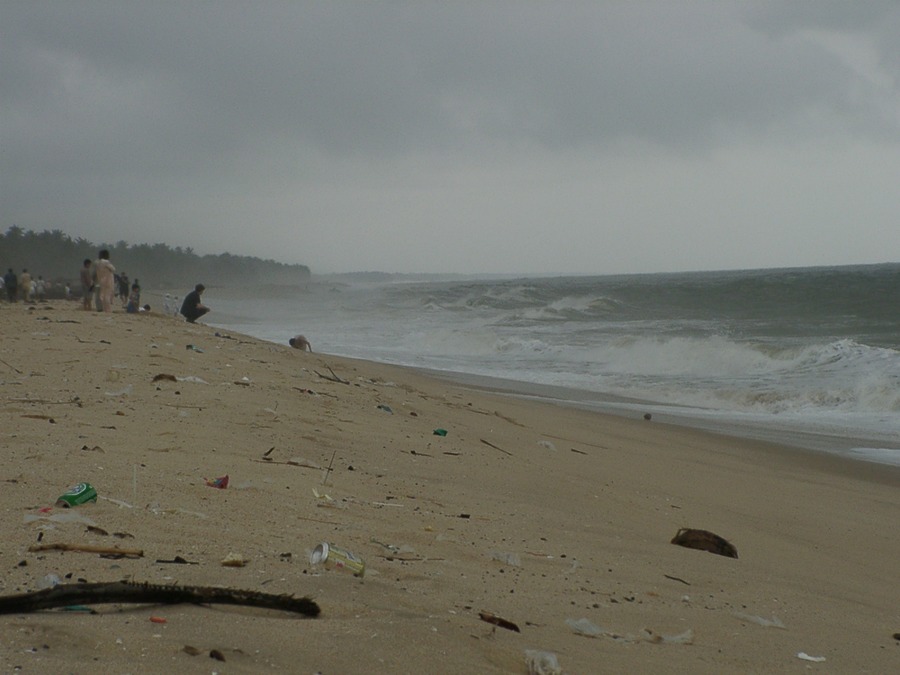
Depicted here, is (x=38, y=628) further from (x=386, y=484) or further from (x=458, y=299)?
(x=458, y=299)

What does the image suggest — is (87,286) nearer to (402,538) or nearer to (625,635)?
(402,538)

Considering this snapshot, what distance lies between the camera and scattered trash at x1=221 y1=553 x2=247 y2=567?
2.65 meters

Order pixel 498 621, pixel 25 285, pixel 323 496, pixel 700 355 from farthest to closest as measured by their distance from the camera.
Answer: pixel 25 285
pixel 700 355
pixel 323 496
pixel 498 621

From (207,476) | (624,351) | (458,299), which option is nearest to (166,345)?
(207,476)

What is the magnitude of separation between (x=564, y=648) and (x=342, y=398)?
5.33 meters

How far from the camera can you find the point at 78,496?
10.0ft

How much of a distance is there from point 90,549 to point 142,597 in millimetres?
537

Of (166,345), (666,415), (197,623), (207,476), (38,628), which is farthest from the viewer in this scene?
(666,415)

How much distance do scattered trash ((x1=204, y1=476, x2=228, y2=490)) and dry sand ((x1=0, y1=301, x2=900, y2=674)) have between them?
5cm

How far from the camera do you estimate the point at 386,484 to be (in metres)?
4.44

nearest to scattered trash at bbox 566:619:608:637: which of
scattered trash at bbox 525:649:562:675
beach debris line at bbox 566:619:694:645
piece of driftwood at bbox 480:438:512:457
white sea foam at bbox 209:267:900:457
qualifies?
beach debris line at bbox 566:619:694:645

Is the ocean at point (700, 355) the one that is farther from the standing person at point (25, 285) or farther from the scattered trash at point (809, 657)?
the standing person at point (25, 285)

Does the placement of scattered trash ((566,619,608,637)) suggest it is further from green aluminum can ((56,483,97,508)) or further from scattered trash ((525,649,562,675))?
green aluminum can ((56,483,97,508))

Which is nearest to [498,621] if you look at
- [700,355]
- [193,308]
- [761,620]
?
[761,620]
